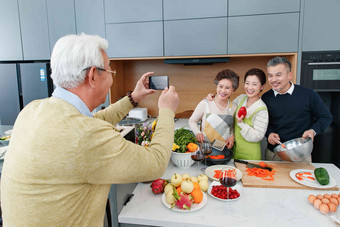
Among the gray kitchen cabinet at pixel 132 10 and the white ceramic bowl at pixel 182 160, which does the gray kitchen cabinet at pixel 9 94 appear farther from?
the white ceramic bowl at pixel 182 160

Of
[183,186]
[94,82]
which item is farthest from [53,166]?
[183,186]

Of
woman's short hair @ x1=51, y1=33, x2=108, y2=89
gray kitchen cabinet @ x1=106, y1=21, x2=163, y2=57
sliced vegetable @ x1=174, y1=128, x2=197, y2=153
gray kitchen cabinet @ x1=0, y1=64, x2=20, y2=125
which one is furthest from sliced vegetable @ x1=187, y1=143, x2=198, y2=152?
gray kitchen cabinet @ x1=0, y1=64, x2=20, y2=125

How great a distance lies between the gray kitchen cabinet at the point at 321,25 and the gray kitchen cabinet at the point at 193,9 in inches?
33.1

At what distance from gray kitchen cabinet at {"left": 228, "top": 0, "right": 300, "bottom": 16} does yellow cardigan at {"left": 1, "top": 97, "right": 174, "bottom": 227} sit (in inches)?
88.8

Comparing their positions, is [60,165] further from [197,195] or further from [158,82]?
[158,82]

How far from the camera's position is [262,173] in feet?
4.36

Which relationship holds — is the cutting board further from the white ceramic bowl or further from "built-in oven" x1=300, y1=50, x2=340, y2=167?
"built-in oven" x1=300, y1=50, x2=340, y2=167

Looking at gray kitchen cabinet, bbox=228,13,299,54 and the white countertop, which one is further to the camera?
gray kitchen cabinet, bbox=228,13,299,54

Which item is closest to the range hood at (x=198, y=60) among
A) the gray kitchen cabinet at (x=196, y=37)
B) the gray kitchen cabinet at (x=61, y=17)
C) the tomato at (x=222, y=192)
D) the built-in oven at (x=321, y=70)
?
the gray kitchen cabinet at (x=196, y=37)

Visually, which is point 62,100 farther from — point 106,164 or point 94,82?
point 106,164

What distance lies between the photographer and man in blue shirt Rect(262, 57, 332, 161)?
1736 millimetres

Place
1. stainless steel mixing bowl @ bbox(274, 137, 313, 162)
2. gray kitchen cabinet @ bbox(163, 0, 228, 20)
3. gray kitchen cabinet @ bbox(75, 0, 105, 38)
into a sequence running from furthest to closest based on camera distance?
gray kitchen cabinet @ bbox(75, 0, 105, 38)
gray kitchen cabinet @ bbox(163, 0, 228, 20)
stainless steel mixing bowl @ bbox(274, 137, 313, 162)

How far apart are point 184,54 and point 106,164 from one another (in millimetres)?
2142

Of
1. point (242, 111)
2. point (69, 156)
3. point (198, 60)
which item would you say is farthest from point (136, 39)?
point (69, 156)
